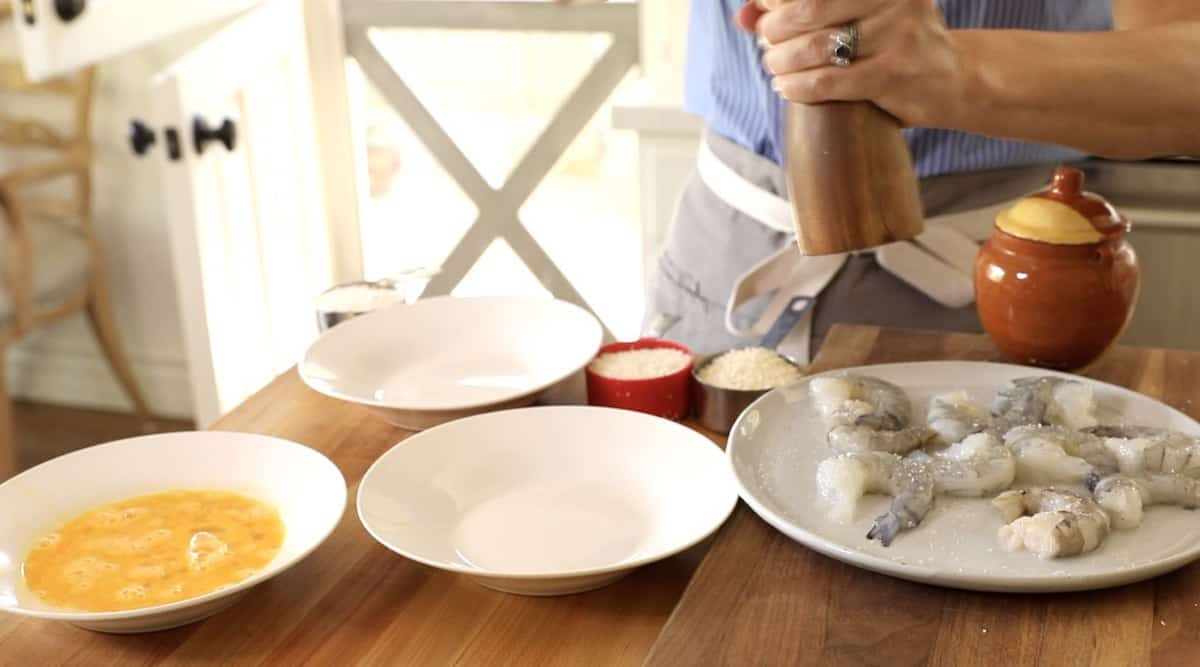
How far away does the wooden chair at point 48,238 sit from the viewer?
2.58 m

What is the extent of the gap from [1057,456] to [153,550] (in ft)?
2.02

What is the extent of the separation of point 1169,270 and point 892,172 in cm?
115

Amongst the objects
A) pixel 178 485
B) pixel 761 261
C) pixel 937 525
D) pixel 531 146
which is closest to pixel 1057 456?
pixel 937 525

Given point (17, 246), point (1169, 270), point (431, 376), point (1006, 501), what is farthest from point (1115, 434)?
point (17, 246)

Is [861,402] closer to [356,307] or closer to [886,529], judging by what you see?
[886,529]

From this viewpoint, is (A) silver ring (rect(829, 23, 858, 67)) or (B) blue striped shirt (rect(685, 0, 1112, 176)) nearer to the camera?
(A) silver ring (rect(829, 23, 858, 67))

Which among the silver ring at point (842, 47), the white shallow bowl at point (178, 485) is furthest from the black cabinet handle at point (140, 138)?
the silver ring at point (842, 47)

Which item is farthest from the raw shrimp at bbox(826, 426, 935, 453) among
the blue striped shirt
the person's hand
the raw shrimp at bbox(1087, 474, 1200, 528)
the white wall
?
the white wall

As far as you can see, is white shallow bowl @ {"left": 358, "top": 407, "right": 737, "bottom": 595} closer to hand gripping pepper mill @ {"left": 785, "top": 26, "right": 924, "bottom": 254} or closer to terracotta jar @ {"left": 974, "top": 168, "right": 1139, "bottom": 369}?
hand gripping pepper mill @ {"left": 785, "top": 26, "right": 924, "bottom": 254}

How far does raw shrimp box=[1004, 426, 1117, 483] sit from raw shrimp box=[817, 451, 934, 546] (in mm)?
71

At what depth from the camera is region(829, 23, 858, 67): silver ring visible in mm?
887

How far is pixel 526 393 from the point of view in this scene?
3.43 feet

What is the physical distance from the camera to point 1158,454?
85 centimetres

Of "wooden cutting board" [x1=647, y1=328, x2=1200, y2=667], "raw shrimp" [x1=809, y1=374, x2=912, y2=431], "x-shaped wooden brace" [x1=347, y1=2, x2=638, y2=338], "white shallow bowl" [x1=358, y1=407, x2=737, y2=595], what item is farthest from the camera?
"x-shaped wooden brace" [x1=347, y1=2, x2=638, y2=338]
